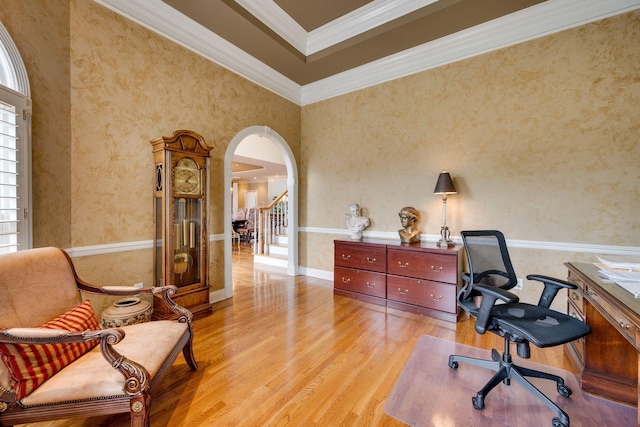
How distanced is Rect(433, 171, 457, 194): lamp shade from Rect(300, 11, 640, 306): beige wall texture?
0.28 metres

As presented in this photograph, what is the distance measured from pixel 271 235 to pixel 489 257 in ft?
15.3

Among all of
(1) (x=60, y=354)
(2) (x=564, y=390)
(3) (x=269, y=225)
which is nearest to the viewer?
(1) (x=60, y=354)

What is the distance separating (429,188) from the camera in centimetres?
348

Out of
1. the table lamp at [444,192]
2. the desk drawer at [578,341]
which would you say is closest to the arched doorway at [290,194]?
the table lamp at [444,192]

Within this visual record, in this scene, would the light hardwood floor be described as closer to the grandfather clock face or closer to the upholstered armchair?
the upholstered armchair

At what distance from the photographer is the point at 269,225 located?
594 centimetres

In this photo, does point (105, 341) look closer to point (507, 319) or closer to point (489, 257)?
point (507, 319)

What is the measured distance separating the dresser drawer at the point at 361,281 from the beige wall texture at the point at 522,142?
2.61 feet

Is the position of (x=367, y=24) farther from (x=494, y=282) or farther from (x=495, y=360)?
(x=495, y=360)

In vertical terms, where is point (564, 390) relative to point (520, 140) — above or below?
below

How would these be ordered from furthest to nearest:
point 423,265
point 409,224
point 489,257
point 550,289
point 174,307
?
point 409,224 → point 423,265 → point 489,257 → point 174,307 → point 550,289

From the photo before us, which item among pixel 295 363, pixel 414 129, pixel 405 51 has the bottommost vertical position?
pixel 295 363

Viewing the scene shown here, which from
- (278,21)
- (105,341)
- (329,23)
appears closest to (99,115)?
(105,341)

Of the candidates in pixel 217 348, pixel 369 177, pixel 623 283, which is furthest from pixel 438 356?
pixel 369 177
